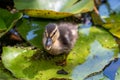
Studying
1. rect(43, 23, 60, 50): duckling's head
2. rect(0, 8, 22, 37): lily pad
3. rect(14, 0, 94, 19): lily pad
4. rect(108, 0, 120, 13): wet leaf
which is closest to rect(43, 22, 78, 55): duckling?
rect(43, 23, 60, 50): duckling's head

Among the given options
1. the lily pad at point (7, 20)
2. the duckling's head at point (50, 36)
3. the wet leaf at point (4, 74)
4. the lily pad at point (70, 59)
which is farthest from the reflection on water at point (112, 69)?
the lily pad at point (7, 20)

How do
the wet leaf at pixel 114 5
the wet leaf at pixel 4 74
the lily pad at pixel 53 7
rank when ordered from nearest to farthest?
1. the wet leaf at pixel 4 74
2. the lily pad at pixel 53 7
3. the wet leaf at pixel 114 5

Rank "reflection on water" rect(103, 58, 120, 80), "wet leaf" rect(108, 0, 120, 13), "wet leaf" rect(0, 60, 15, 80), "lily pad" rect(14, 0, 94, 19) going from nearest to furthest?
1. "wet leaf" rect(0, 60, 15, 80)
2. "reflection on water" rect(103, 58, 120, 80)
3. "lily pad" rect(14, 0, 94, 19)
4. "wet leaf" rect(108, 0, 120, 13)

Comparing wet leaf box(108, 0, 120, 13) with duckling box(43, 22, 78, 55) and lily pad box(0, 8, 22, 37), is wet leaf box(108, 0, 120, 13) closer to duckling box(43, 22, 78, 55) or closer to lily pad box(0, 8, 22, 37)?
duckling box(43, 22, 78, 55)

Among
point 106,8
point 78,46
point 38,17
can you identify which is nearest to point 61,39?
point 78,46

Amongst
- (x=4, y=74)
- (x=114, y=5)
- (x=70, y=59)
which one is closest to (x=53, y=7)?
(x=70, y=59)

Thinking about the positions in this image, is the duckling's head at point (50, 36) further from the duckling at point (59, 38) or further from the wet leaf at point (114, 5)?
the wet leaf at point (114, 5)
